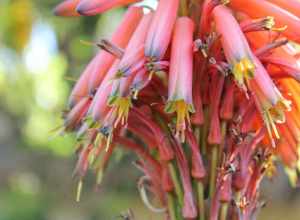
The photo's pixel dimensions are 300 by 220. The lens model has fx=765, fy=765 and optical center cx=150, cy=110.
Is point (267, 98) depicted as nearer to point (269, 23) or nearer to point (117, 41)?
point (269, 23)

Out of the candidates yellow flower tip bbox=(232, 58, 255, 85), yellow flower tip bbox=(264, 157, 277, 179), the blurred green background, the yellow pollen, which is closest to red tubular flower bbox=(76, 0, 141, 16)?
the yellow pollen

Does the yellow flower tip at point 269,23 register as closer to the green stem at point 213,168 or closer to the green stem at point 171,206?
the green stem at point 213,168

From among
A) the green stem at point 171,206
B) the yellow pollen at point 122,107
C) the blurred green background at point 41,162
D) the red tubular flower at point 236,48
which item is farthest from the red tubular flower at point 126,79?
the blurred green background at point 41,162

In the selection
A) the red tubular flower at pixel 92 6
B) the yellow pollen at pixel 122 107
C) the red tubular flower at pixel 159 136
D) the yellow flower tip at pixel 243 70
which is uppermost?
the red tubular flower at pixel 92 6

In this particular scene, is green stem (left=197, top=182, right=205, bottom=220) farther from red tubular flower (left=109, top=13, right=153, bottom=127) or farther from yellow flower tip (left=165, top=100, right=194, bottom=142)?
red tubular flower (left=109, top=13, right=153, bottom=127)

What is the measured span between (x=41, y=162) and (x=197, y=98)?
27.9 feet

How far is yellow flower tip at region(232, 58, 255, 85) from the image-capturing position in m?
2.32

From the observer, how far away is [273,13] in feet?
8.30

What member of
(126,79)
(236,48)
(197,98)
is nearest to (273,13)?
(236,48)

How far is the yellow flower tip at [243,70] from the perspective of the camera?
2318mm

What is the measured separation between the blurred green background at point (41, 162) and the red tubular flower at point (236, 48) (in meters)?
5.26

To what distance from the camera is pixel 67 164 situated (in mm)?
10375

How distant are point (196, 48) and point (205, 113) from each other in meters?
0.27

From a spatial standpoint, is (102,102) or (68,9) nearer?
(102,102)
